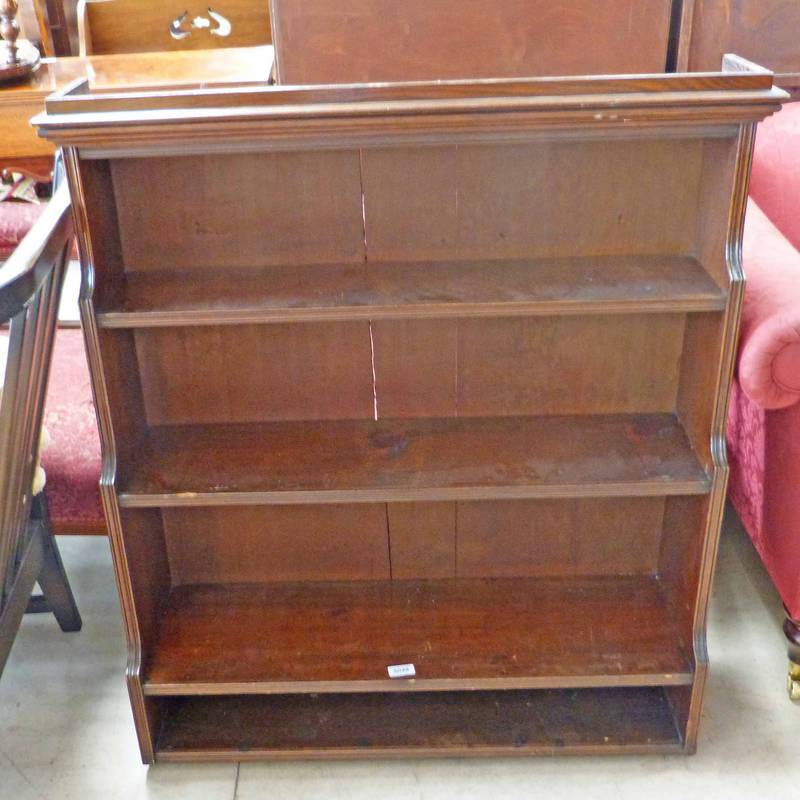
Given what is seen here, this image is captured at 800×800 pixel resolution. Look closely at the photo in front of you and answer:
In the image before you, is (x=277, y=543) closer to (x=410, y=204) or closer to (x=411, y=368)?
(x=411, y=368)

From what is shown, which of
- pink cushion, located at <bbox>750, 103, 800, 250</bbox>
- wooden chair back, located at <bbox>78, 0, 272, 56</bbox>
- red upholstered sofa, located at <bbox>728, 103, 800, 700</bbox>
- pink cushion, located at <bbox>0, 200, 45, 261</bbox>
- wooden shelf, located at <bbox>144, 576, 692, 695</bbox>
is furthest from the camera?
wooden chair back, located at <bbox>78, 0, 272, 56</bbox>

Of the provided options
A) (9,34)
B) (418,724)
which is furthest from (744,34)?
(9,34)

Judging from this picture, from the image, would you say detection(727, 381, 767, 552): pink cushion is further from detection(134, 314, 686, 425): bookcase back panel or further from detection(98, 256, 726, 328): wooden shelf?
detection(98, 256, 726, 328): wooden shelf

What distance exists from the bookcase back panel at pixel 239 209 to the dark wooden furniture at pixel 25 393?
14 centimetres

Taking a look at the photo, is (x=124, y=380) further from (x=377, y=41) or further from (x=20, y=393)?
(x=377, y=41)

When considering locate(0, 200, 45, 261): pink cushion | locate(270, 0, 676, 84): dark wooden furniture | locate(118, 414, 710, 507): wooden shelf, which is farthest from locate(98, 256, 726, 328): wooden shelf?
locate(0, 200, 45, 261): pink cushion

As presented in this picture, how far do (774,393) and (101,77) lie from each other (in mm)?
2369

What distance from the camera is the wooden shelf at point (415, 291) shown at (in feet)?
4.27

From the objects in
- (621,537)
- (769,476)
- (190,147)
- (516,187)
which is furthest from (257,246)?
(769,476)

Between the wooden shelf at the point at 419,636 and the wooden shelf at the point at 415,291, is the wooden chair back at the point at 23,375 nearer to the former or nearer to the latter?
the wooden shelf at the point at 415,291

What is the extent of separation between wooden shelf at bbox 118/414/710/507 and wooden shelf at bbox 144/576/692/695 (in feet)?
1.07

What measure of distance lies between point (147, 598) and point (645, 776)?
91cm

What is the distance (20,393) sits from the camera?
4.75 ft

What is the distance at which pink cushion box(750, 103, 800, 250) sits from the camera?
2.02 m
